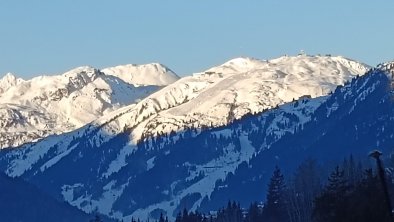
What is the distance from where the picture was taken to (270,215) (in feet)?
644

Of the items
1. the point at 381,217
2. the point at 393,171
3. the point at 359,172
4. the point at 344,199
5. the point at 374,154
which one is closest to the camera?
the point at 374,154

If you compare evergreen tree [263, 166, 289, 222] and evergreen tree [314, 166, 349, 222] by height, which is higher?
evergreen tree [314, 166, 349, 222]

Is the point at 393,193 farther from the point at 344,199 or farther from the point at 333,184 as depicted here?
the point at 344,199

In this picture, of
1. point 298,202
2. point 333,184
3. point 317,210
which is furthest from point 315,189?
point 317,210

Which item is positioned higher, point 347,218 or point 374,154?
point 374,154

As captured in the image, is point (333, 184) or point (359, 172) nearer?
point (333, 184)

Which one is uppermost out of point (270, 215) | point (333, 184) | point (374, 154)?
point (374, 154)

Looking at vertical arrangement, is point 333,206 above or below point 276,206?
above

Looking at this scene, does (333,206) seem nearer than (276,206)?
Yes

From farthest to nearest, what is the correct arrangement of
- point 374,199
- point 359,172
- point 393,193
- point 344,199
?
point 359,172 → point 393,193 → point 344,199 → point 374,199

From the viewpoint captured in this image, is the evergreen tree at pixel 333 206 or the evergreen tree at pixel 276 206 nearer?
the evergreen tree at pixel 333 206

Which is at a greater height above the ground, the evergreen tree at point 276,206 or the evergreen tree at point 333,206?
the evergreen tree at point 333,206

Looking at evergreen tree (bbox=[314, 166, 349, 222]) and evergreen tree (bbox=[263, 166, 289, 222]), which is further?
evergreen tree (bbox=[263, 166, 289, 222])

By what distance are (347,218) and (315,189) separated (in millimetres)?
92643
